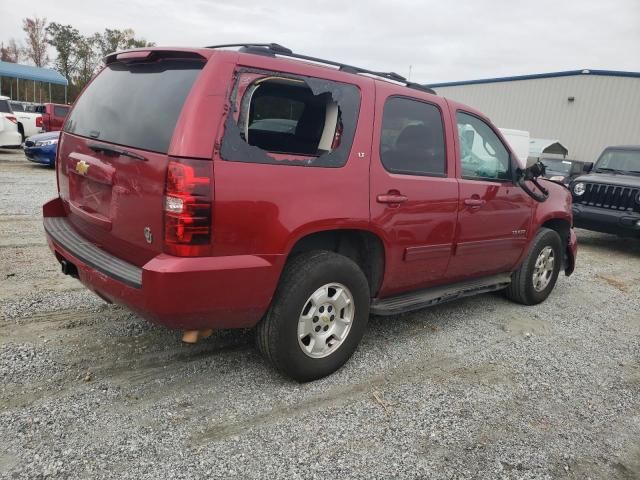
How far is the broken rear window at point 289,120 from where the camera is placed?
2.62 m

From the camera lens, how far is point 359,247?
136 inches

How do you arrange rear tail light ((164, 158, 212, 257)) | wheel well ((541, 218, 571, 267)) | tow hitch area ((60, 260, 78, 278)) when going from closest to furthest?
rear tail light ((164, 158, 212, 257)) → tow hitch area ((60, 260, 78, 278)) → wheel well ((541, 218, 571, 267))

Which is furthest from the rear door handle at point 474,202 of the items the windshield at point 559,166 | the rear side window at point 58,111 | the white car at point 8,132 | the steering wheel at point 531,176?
the rear side window at point 58,111

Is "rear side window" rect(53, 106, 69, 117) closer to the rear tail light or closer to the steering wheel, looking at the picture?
the steering wheel

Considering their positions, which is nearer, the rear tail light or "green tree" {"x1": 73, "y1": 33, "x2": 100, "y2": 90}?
the rear tail light

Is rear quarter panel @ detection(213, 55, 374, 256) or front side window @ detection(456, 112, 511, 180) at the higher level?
front side window @ detection(456, 112, 511, 180)

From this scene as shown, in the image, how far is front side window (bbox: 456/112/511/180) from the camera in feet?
13.2

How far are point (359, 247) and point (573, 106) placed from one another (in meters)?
24.9

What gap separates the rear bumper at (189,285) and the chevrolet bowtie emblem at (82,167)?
A: 0.48 m

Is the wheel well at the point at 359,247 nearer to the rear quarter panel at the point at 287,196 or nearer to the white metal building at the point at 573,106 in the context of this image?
the rear quarter panel at the point at 287,196

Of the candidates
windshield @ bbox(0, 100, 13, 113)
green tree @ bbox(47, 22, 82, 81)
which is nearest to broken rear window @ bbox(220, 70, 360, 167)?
windshield @ bbox(0, 100, 13, 113)

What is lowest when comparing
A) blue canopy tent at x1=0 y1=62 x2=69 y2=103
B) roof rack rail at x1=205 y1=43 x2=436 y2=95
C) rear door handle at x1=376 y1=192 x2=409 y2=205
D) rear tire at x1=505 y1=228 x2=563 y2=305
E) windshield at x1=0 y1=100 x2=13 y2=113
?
rear tire at x1=505 y1=228 x2=563 y2=305

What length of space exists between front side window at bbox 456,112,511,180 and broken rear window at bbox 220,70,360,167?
4.13 feet

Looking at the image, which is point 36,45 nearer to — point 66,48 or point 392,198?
point 66,48
